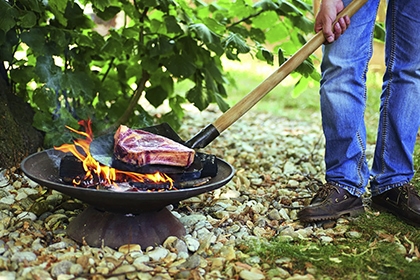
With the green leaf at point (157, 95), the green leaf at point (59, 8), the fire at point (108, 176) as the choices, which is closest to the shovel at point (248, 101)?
the fire at point (108, 176)

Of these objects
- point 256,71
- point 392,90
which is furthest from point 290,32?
point 256,71

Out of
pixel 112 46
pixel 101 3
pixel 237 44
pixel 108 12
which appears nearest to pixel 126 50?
pixel 112 46

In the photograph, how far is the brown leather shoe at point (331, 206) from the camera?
2436 mm

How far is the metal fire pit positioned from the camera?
1.96 meters

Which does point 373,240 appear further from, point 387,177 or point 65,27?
point 65,27

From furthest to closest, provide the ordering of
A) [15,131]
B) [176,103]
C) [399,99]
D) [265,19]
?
[176,103] < [265,19] < [15,131] < [399,99]

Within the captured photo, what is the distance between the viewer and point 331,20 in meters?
2.29

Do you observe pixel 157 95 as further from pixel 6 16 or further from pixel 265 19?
pixel 6 16

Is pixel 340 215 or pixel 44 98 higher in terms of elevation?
pixel 44 98

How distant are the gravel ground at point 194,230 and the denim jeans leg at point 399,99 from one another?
36 centimetres

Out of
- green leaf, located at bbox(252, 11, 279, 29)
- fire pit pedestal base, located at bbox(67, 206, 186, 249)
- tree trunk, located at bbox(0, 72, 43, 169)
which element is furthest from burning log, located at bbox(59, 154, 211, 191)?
green leaf, located at bbox(252, 11, 279, 29)

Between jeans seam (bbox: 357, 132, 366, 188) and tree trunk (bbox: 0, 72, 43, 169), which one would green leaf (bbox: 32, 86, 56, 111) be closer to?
tree trunk (bbox: 0, 72, 43, 169)

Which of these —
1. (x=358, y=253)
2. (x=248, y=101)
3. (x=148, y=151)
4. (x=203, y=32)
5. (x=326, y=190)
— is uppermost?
(x=203, y=32)

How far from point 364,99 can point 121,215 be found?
1.19 metres
